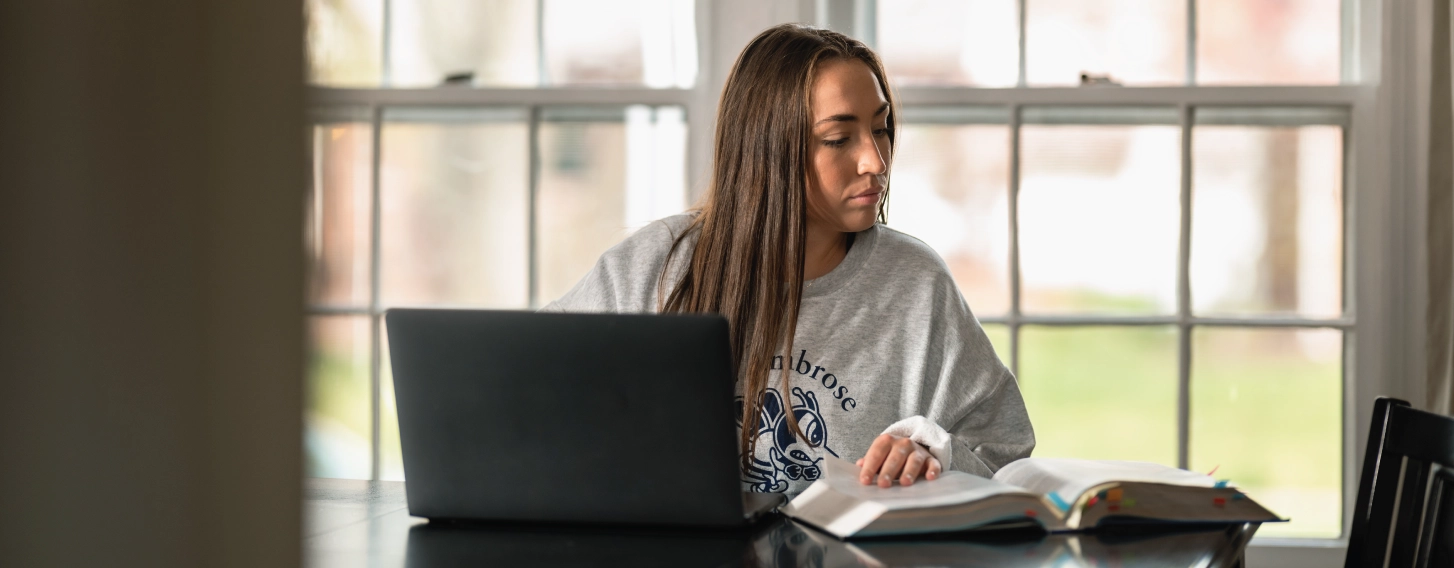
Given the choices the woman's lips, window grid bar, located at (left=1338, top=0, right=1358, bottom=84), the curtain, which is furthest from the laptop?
window grid bar, located at (left=1338, top=0, right=1358, bottom=84)

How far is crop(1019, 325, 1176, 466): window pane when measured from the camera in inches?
85.4

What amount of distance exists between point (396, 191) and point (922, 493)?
159 centimetres

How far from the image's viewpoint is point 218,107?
0.22 m

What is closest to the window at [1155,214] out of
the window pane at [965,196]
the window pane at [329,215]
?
the window pane at [965,196]

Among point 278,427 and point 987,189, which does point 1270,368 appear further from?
point 278,427

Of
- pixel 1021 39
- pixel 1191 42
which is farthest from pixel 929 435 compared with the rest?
pixel 1191 42

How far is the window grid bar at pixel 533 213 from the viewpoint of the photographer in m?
2.32

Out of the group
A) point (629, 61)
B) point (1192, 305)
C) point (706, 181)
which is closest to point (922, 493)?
point (706, 181)

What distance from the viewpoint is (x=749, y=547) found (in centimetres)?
105

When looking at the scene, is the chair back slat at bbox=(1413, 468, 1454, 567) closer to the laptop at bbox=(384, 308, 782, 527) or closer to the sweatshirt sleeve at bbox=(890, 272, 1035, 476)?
the sweatshirt sleeve at bbox=(890, 272, 1035, 476)

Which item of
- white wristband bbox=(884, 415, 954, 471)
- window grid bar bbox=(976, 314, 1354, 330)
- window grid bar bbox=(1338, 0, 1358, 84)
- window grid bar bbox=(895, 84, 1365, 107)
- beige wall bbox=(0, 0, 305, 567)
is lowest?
white wristband bbox=(884, 415, 954, 471)

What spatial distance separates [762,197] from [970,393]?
42cm

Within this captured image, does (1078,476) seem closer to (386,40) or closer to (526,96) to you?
(526,96)

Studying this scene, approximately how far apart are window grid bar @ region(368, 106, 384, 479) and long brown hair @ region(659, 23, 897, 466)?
94cm
